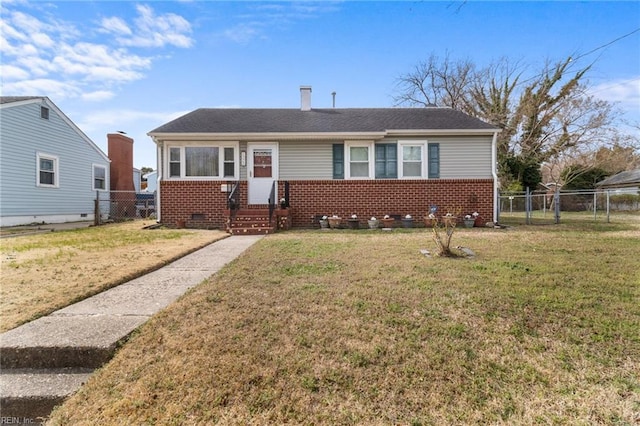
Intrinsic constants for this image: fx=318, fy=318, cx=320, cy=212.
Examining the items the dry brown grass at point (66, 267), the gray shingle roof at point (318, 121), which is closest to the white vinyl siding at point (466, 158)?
the gray shingle roof at point (318, 121)

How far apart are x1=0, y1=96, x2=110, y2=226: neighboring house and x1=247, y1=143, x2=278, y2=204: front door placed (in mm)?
9083

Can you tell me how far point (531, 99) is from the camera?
25.9 metres

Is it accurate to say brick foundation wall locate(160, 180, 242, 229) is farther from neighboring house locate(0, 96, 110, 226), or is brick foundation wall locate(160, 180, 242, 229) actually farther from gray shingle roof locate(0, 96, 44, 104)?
gray shingle roof locate(0, 96, 44, 104)

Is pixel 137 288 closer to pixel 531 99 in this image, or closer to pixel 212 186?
pixel 212 186

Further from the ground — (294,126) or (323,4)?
(323,4)

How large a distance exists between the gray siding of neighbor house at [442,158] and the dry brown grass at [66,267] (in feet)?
17.2

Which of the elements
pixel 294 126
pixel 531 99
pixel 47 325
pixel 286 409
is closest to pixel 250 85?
pixel 294 126

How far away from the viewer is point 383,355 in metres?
2.50

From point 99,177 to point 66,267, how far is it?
576 inches

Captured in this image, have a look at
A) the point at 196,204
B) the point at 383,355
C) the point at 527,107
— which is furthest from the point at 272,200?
the point at 527,107

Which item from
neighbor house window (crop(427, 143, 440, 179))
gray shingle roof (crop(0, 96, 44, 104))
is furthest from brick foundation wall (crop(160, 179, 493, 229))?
gray shingle roof (crop(0, 96, 44, 104))

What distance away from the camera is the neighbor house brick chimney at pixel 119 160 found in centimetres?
1892

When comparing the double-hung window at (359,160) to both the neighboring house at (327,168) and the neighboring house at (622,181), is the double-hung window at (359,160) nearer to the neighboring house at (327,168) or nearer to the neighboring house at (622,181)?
the neighboring house at (327,168)

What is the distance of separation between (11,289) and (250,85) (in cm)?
1266
